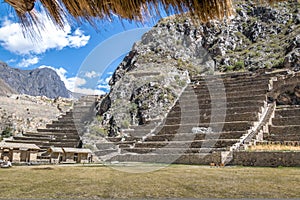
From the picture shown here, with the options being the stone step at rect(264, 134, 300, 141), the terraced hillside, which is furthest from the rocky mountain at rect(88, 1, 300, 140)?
the stone step at rect(264, 134, 300, 141)

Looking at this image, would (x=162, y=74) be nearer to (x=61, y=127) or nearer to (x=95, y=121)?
(x=95, y=121)

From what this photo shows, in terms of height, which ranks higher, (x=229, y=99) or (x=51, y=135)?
(x=229, y=99)

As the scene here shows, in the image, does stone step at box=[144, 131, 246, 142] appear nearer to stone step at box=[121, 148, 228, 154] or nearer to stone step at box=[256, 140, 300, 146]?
stone step at box=[256, 140, 300, 146]

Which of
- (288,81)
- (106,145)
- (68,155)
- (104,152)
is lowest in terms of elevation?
(68,155)

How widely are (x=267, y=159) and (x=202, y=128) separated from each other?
614 cm

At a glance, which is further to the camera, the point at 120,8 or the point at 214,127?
the point at 214,127

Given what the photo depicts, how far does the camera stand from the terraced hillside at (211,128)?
16.8 m

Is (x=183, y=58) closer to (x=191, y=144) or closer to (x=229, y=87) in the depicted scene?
(x=229, y=87)

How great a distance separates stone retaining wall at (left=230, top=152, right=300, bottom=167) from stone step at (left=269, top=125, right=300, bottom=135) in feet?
15.9

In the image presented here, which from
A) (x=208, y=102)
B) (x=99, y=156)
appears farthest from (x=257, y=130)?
(x=99, y=156)

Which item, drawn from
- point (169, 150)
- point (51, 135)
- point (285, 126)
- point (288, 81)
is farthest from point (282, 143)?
point (51, 135)

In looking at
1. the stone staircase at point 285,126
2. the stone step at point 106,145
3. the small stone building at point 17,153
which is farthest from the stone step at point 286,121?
the small stone building at point 17,153

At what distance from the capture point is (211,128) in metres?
19.8

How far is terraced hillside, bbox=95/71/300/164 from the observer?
16828mm
